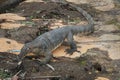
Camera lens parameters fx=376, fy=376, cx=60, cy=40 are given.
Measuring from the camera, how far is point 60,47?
7.80 meters

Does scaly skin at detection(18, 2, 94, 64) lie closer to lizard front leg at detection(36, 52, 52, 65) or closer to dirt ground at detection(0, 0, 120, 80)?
lizard front leg at detection(36, 52, 52, 65)

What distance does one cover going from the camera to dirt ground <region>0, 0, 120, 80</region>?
6.52 meters

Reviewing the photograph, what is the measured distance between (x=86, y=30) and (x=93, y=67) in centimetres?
196

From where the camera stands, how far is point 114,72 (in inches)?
263

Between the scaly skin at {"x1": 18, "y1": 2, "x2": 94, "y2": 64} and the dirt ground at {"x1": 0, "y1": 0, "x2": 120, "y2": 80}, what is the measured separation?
13 cm

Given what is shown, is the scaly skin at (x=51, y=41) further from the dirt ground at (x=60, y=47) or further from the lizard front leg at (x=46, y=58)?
the dirt ground at (x=60, y=47)

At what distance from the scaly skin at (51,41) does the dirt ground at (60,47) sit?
0.44 feet

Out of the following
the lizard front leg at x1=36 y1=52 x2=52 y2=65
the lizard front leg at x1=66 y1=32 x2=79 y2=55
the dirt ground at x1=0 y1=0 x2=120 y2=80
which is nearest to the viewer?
the dirt ground at x1=0 y1=0 x2=120 y2=80

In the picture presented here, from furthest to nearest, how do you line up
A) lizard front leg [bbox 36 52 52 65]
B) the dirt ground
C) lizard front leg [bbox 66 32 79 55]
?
lizard front leg [bbox 66 32 79 55] < lizard front leg [bbox 36 52 52 65] < the dirt ground

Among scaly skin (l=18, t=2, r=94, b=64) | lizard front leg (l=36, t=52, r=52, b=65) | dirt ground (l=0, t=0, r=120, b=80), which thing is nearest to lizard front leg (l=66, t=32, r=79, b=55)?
scaly skin (l=18, t=2, r=94, b=64)

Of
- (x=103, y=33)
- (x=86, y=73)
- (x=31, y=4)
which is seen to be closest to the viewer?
(x=86, y=73)

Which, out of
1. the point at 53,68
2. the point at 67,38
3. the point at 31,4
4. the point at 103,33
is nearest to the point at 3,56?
the point at 53,68

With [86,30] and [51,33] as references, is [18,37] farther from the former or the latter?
[86,30]

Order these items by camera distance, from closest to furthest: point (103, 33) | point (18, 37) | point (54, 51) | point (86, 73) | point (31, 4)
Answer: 1. point (86, 73)
2. point (54, 51)
3. point (18, 37)
4. point (103, 33)
5. point (31, 4)
